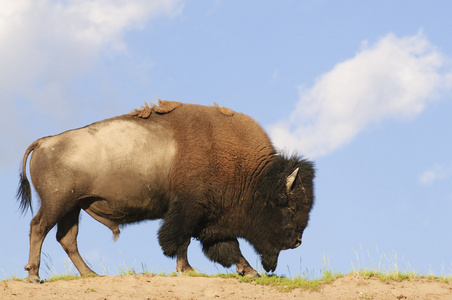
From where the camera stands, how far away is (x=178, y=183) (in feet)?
34.1

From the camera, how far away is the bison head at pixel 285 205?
424 inches

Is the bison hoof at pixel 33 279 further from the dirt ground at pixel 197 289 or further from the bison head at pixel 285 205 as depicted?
the bison head at pixel 285 205

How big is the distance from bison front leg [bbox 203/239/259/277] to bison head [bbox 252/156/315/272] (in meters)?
0.38

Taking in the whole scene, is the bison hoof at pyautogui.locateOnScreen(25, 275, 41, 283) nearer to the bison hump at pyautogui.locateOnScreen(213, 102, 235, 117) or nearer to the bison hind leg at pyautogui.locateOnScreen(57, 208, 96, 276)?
A: the bison hind leg at pyautogui.locateOnScreen(57, 208, 96, 276)

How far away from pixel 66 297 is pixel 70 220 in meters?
1.96

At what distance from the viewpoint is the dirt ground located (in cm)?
920

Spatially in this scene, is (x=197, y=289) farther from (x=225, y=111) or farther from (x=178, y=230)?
(x=225, y=111)

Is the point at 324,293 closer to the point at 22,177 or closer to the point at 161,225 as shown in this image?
the point at 161,225

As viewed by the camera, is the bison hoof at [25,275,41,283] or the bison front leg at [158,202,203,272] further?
the bison front leg at [158,202,203,272]

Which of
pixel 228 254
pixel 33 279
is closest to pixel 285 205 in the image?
pixel 228 254

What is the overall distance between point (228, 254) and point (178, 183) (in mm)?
1636

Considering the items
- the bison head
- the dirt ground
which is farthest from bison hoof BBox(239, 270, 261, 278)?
the dirt ground

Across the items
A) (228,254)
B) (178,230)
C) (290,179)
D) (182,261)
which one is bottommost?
(182,261)

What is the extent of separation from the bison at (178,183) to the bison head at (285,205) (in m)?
0.02
